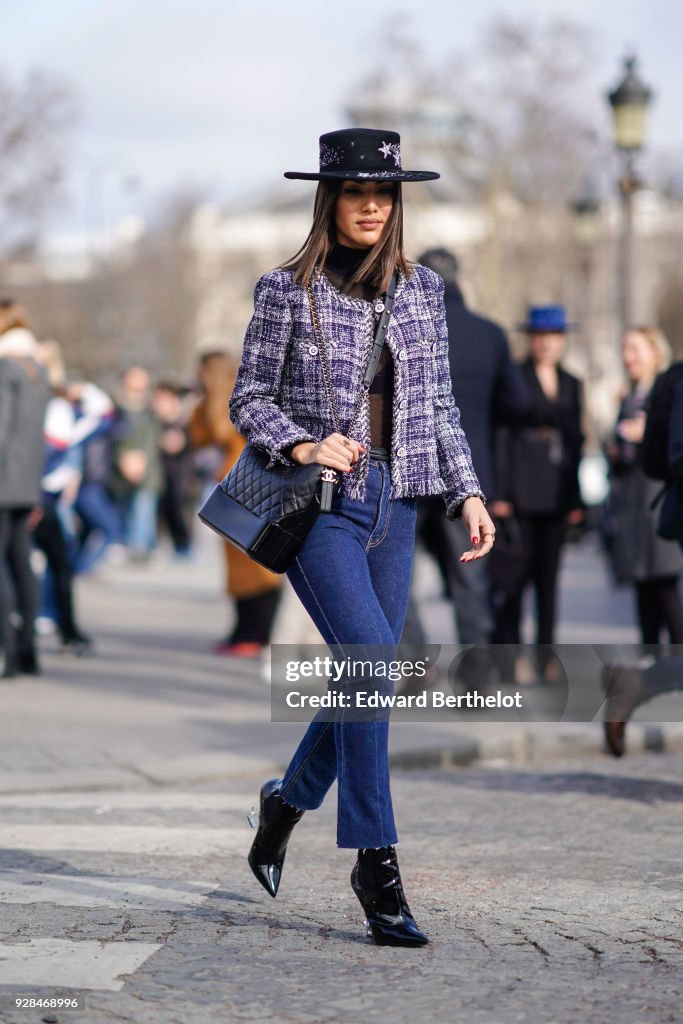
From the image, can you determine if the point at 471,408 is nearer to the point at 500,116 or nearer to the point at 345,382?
the point at 345,382

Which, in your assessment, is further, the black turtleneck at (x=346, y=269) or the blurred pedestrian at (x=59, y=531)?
the blurred pedestrian at (x=59, y=531)

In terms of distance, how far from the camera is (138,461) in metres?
18.7

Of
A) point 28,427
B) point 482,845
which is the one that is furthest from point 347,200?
point 28,427

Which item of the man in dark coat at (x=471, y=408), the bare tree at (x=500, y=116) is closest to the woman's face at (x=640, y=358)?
the man in dark coat at (x=471, y=408)

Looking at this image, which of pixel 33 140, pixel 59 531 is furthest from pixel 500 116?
pixel 59 531

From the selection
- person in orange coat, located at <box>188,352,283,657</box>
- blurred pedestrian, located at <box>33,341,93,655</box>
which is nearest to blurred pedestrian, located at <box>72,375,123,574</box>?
blurred pedestrian, located at <box>33,341,93,655</box>

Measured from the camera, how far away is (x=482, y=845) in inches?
226

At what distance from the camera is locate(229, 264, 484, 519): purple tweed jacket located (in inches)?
177

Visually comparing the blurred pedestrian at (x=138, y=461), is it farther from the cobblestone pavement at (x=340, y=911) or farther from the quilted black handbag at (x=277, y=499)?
the quilted black handbag at (x=277, y=499)

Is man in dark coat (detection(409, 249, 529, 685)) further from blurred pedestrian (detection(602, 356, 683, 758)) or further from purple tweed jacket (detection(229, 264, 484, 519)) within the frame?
purple tweed jacket (detection(229, 264, 484, 519))

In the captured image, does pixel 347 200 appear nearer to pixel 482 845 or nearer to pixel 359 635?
pixel 359 635

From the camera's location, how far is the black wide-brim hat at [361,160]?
4469 mm

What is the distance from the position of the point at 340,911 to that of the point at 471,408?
13.2 feet

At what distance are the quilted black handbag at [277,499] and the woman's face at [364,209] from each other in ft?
0.47
